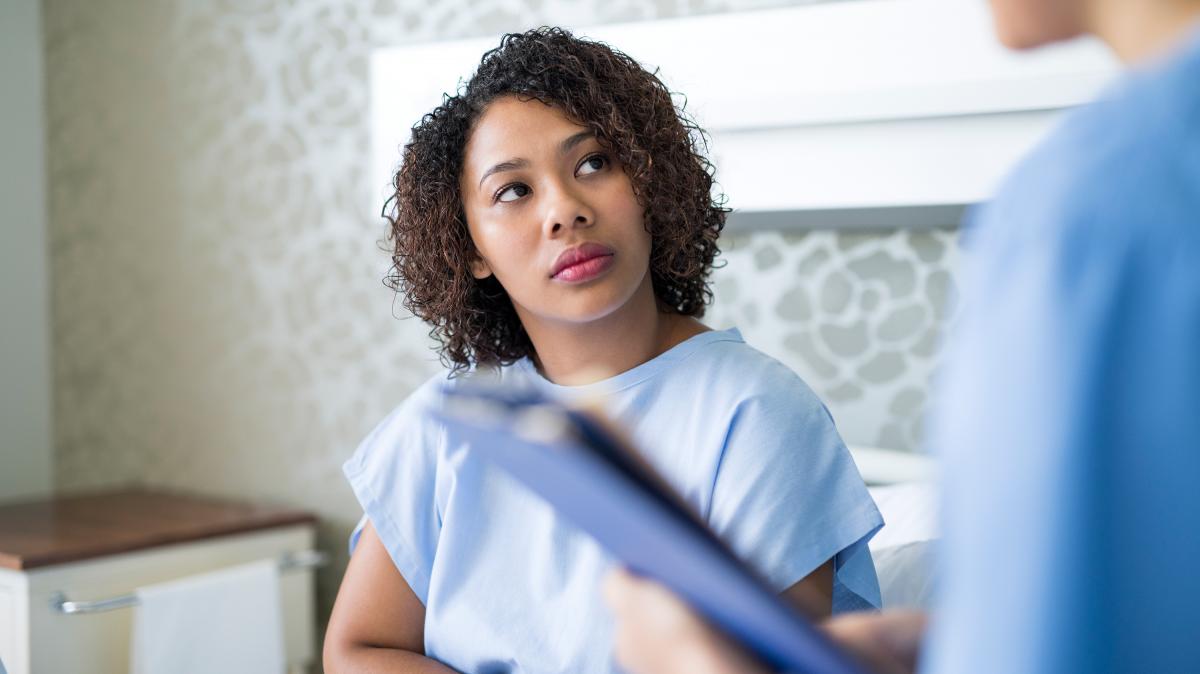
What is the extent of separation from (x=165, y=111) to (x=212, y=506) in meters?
0.99

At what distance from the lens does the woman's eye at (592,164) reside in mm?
1369

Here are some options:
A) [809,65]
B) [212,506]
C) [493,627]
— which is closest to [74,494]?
[212,506]

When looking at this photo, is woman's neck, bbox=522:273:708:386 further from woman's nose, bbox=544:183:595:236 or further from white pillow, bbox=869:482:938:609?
white pillow, bbox=869:482:938:609

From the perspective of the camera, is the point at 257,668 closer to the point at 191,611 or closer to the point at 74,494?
the point at 191,611

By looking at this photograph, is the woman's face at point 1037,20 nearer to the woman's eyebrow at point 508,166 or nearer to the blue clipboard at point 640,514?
the blue clipboard at point 640,514

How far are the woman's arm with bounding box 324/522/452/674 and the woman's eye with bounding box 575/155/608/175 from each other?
57cm

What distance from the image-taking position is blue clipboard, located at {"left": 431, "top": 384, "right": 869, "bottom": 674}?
550mm

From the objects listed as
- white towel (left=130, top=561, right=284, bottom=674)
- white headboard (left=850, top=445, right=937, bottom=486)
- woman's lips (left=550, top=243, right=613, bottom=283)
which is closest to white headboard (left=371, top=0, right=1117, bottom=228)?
white headboard (left=850, top=445, right=937, bottom=486)

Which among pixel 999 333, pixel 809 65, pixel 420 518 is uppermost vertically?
pixel 809 65

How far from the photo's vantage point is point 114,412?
2.93m

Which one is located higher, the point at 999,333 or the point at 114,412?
the point at 999,333

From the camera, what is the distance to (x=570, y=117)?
1.36 metres

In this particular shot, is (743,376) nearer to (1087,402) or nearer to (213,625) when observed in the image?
(1087,402)

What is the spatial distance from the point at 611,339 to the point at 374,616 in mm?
482
